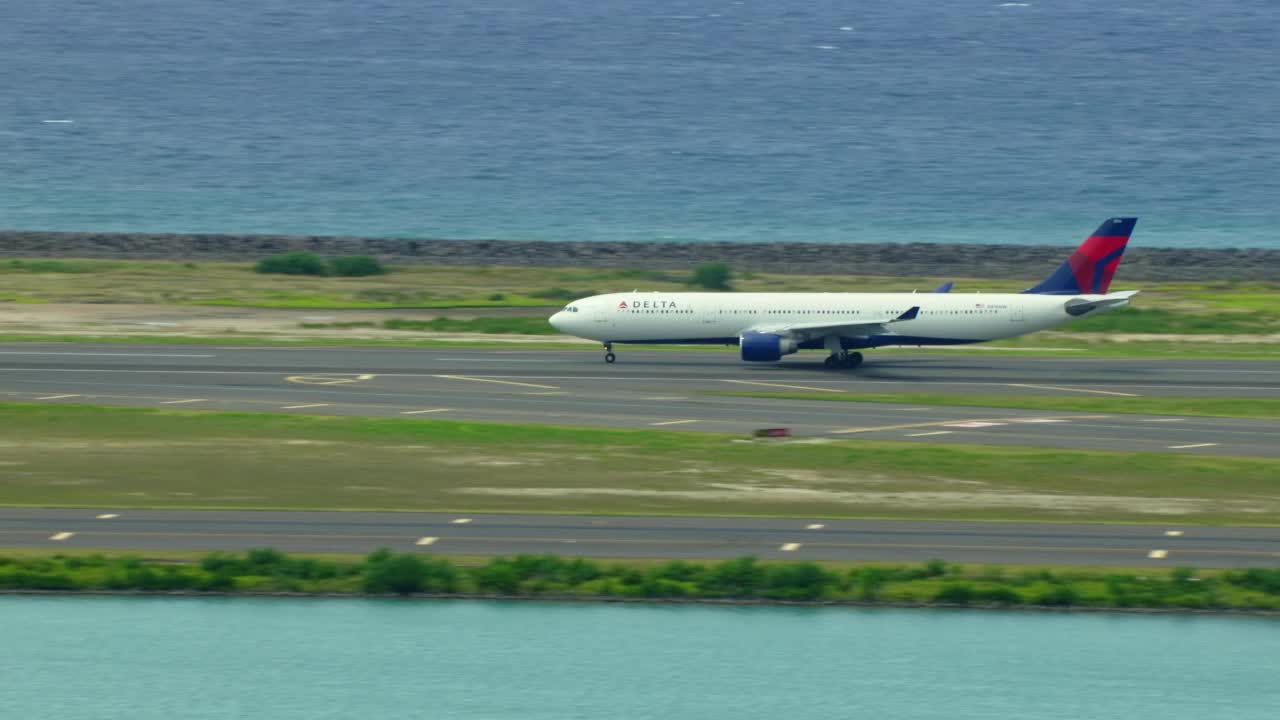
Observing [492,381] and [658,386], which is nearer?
[658,386]

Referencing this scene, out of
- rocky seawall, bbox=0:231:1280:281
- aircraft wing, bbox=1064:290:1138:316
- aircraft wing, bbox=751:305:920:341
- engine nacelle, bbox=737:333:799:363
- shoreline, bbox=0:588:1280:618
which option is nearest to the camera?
shoreline, bbox=0:588:1280:618

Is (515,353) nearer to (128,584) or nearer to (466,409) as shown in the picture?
(466,409)

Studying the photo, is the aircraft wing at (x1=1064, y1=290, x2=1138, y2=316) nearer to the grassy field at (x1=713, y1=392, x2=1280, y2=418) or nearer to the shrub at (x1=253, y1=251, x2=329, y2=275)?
the grassy field at (x1=713, y1=392, x2=1280, y2=418)

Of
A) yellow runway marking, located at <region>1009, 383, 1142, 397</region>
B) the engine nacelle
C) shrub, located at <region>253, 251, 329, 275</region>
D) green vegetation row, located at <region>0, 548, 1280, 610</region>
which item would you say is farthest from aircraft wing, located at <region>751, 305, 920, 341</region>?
shrub, located at <region>253, 251, 329, 275</region>

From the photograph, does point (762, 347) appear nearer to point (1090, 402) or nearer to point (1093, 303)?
point (1090, 402)

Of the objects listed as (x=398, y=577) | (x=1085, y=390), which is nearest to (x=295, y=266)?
(x=1085, y=390)

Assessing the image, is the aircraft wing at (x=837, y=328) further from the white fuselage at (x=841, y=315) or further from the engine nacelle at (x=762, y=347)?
the engine nacelle at (x=762, y=347)

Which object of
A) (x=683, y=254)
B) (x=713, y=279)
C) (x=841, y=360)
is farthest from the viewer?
(x=683, y=254)
